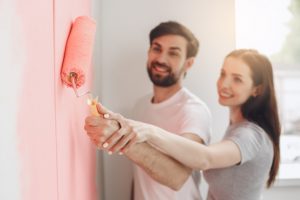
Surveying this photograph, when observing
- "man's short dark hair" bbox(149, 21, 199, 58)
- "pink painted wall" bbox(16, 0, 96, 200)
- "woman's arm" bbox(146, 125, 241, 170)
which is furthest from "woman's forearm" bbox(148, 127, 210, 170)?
"man's short dark hair" bbox(149, 21, 199, 58)

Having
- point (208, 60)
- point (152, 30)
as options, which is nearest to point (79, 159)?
point (152, 30)

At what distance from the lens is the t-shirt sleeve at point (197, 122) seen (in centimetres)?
155

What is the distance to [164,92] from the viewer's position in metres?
1.80

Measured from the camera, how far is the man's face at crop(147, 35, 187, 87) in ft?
5.75

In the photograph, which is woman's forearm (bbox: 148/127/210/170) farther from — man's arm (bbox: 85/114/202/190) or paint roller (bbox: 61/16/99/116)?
A: paint roller (bbox: 61/16/99/116)

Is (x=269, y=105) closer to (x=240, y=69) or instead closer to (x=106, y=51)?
(x=240, y=69)

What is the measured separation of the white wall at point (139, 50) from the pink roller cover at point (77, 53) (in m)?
1.02

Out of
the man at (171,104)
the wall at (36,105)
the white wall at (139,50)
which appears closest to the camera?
the wall at (36,105)

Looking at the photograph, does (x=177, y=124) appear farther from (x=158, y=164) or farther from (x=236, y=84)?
(x=158, y=164)

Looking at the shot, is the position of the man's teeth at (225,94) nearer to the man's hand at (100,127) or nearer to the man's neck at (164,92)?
the man's neck at (164,92)

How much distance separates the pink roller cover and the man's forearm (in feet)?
1.17

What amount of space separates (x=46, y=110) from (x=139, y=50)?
1301 mm

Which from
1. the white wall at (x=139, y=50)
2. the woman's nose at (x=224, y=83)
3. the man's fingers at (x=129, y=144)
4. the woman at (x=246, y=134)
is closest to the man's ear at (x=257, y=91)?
the woman at (x=246, y=134)

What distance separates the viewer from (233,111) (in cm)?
160
